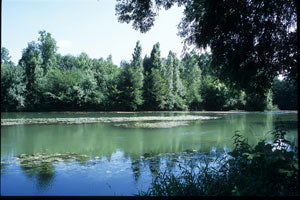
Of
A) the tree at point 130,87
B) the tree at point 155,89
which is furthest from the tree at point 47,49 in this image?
the tree at point 155,89

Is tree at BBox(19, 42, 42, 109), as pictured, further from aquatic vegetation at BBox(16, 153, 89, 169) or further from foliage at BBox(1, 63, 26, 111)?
aquatic vegetation at BBox(16, 153, 89, 169)

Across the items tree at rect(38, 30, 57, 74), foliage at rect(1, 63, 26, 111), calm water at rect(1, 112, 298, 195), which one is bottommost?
calm water at rect(1, 112, 298, 195)

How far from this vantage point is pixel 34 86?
20625mm

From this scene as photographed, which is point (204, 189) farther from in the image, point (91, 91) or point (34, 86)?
point (91, 91)

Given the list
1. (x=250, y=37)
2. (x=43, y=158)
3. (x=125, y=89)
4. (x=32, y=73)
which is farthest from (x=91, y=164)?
(x=125, y=89)

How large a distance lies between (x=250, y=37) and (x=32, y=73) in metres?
19.9

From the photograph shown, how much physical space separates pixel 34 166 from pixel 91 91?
25413mm

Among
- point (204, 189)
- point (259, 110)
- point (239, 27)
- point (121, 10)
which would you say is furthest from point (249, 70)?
point (259, 110)

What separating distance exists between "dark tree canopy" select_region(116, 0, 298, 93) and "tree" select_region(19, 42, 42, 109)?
56.8 feet

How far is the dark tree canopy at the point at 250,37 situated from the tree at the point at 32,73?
1731cm

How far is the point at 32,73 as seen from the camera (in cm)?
1978

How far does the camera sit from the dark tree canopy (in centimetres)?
364

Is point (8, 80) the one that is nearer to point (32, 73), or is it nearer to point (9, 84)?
point (9, 84)

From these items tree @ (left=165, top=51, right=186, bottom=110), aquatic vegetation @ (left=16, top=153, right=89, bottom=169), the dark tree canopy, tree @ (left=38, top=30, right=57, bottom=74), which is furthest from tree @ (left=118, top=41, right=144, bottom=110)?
the dark tree canopy
